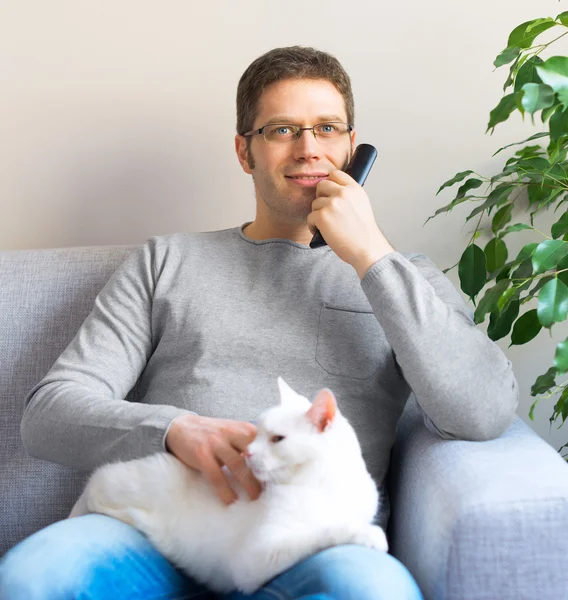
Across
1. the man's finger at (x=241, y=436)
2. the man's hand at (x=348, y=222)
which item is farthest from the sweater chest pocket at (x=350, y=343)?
the man's finger at (x=241, y=436)

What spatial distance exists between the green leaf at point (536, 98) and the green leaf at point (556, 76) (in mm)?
14

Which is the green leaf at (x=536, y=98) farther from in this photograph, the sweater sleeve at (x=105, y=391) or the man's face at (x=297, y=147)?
the sweater sleeve at (x=105, y=391)

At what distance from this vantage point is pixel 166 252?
1398 mm

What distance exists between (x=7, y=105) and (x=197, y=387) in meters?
0.96

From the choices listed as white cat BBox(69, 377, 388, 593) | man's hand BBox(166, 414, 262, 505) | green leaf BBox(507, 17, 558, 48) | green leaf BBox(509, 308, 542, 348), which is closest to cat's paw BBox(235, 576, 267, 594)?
white cat BBox(69, 377, 388, 593)

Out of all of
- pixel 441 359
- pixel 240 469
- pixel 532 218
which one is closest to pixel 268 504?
pixel 240 469

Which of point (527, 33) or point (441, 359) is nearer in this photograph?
point (441, 359)

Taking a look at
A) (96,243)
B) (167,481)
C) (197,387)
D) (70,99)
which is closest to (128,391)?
(197,387)

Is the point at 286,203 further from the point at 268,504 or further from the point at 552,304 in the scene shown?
the point at 268,504

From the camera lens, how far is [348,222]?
Answer: 47.2 inches

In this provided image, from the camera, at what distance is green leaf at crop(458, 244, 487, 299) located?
58.1 inches

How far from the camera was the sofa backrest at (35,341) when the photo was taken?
53.1 inches

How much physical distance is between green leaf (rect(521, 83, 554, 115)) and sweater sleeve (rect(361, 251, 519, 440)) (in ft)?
0.99

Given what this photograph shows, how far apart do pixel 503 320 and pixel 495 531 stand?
64cm
